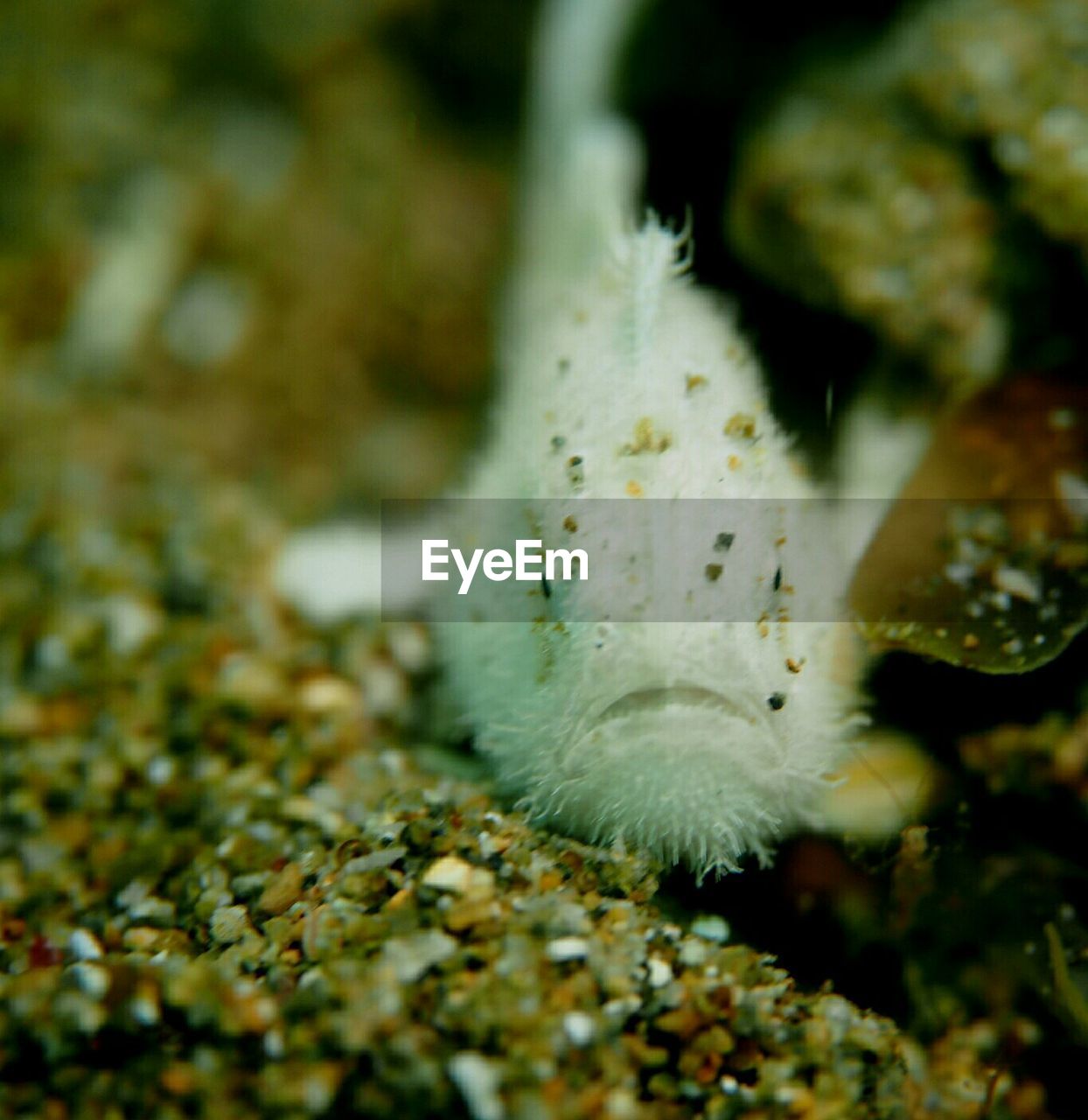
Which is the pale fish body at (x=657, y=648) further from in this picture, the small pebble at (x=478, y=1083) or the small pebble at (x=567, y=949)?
the small pebble at (x=478, y=1083)

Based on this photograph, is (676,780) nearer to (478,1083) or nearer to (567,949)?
(567,949)

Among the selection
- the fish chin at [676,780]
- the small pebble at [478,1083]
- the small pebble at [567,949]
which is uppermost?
the fish chin at [676,780]

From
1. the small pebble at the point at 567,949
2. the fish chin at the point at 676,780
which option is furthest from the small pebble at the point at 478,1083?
the fish chin at the point at 676,780

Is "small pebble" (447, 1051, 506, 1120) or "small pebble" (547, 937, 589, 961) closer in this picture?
Answer: "small pebble" (447, 1051, 506, 1120)

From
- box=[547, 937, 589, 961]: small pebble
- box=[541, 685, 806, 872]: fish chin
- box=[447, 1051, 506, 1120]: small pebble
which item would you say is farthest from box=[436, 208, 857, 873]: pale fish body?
box=[447, 1051, 506, 1120]: small pebble

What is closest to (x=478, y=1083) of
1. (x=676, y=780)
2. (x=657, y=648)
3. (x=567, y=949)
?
(x=567, y=949)

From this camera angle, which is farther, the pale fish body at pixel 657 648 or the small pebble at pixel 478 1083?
the pale fish body at pixel 657 648

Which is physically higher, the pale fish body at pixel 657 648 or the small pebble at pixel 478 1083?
the pale fish body at pixel 657 648

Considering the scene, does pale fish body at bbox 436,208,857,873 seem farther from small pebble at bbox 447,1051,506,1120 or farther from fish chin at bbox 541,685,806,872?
small pebble at bbox 447,1051,506,1120

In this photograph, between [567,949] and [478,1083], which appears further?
[567,949]

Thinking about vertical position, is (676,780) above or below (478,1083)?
above

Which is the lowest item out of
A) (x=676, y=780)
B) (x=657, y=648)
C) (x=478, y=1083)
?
(x=478, y=1083)

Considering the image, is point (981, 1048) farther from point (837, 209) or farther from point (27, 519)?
point (27, 519)
